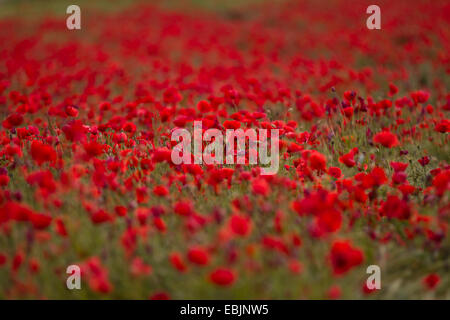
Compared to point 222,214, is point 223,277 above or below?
below

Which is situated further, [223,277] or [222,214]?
[222,214]

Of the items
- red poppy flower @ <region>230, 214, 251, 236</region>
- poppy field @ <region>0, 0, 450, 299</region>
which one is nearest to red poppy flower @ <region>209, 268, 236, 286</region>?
poppy field @ <region>0, 0, 450, 299</region>

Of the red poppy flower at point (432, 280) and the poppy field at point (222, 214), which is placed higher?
the poppy field at point (222, 214)

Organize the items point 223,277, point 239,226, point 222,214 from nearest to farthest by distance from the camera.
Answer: point 223,277
point 239,226
point 222,214

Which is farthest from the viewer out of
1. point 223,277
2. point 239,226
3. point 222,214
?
point 222,214

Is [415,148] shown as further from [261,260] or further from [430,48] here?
[430,48]

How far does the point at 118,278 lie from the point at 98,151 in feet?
3.10

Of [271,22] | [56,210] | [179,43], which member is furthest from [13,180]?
[271,22]

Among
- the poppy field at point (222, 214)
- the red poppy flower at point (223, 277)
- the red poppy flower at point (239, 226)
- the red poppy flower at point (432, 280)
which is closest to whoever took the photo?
the red poppy flower at point (223, 277)

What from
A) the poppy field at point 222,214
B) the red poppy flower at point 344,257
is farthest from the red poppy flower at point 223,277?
the red poppy flower at point 344,257

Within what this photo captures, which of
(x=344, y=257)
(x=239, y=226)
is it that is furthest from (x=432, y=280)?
(x=239, y=226)

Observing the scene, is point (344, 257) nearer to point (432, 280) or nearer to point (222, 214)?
point (222, 214)

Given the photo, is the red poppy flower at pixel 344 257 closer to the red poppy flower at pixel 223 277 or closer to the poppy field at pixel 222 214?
the poppy field at pixel 222 214

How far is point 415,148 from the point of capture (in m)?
4.30
